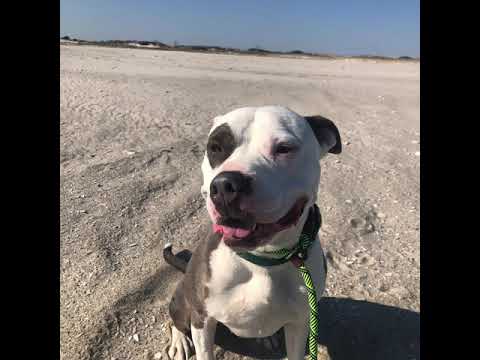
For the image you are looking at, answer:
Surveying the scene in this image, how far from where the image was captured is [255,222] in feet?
6.16

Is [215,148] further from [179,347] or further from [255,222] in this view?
[179,347]

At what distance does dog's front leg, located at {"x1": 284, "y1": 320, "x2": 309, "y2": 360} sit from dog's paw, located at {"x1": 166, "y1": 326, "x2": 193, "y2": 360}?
2.14 ft

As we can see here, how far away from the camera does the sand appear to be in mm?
3010

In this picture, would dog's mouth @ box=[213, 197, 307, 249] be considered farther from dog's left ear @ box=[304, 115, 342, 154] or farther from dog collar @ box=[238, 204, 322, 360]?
dog's left ear @ box=[304, 115, 342, 154]

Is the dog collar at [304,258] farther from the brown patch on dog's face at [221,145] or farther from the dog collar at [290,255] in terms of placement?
the brown patch on dog's face at [221,145]

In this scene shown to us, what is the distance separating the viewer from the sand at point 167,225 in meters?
3.01

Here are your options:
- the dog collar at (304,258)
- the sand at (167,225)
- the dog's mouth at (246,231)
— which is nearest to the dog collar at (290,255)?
the dog collar at (304,258)

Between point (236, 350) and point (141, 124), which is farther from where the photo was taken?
point (141, 124)

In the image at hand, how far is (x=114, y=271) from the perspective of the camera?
346 centimetres

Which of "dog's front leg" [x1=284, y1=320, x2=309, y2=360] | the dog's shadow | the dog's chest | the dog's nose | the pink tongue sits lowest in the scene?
the dog's shadow

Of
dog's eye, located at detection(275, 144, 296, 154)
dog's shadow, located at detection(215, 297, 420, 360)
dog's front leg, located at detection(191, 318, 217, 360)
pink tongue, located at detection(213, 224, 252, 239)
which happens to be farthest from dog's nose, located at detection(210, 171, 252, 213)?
dog's shadow, located at detection(215, 297, 420, 360)
